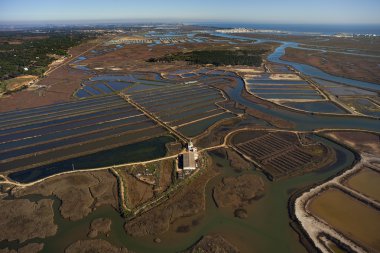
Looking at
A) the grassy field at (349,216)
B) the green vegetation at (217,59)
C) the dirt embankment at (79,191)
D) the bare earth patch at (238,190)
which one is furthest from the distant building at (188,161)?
the green vegetation at (217,59)

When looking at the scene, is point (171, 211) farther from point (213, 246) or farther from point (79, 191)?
point (79, 191)

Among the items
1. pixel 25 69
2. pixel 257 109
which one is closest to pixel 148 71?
pixel 25 69

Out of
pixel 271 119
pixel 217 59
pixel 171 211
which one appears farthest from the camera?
pixel 217 59

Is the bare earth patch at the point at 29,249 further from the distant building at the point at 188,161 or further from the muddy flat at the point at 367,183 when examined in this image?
the muddy flat at the point at 367,183

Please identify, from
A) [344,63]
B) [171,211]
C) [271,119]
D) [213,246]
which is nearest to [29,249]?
[171,211]

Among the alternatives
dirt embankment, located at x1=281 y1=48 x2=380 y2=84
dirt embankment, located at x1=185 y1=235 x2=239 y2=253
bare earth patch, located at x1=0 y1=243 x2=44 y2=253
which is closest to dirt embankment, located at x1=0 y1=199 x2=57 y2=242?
bare earth patch, located at x1=0 y1=243 x2=44 y2=253

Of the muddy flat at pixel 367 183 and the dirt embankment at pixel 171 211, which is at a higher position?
the muddy flat at pixel 367 183
